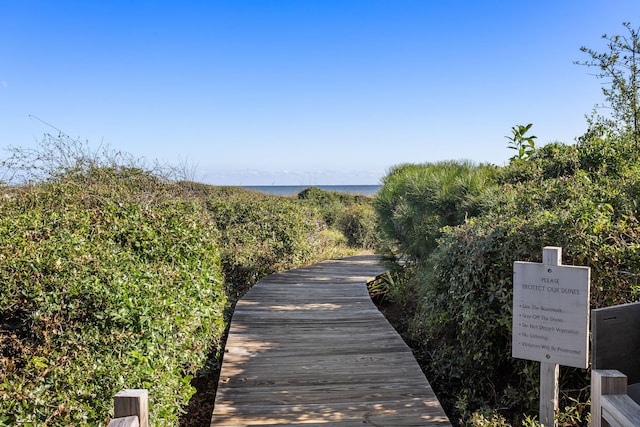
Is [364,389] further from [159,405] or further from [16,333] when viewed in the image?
[16,333]

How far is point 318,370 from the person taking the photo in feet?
12.7

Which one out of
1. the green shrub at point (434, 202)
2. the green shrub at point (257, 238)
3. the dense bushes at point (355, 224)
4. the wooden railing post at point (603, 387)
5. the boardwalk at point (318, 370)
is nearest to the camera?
the wooden railing post at point (603, 387)

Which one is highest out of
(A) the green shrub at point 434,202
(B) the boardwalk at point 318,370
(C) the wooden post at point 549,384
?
(A) the green shrub at point 434,202

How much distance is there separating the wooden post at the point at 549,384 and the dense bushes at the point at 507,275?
15 cm

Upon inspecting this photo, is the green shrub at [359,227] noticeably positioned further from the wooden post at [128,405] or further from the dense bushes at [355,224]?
the wooden post at [128,405]

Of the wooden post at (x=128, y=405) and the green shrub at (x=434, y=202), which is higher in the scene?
the green shrub at (x=434, y=202)

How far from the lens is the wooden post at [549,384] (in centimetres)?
252

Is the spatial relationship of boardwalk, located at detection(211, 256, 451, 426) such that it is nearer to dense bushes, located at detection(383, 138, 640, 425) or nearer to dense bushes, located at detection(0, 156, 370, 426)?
dense bushes, located at detection(383, 138, 640, 425)

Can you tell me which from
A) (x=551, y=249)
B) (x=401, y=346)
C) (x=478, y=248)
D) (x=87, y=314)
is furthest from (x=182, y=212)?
(x=551, y=249)

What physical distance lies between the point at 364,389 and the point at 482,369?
39.0 inches

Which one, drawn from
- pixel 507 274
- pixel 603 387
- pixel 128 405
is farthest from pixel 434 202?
pixel 128 405

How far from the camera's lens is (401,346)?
439cm

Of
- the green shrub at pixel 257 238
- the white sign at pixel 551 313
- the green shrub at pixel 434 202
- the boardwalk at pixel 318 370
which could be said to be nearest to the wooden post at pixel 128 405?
the boardwalk at pixel 318 370

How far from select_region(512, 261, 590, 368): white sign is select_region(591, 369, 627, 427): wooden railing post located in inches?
29.8
